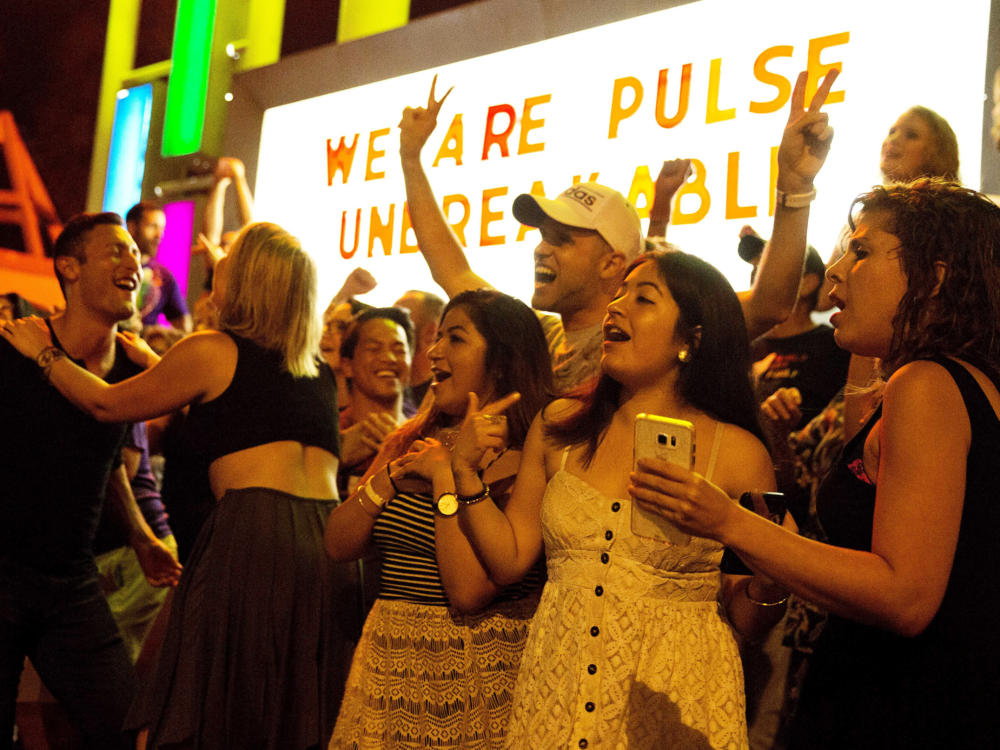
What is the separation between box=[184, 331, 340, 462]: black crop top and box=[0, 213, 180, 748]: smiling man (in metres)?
0.43

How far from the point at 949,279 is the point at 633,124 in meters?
3.00

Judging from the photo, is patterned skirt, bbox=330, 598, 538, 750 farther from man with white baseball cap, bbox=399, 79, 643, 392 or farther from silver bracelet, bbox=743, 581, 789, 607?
man with white baseball cap, bbox=399, 79, 643, 392

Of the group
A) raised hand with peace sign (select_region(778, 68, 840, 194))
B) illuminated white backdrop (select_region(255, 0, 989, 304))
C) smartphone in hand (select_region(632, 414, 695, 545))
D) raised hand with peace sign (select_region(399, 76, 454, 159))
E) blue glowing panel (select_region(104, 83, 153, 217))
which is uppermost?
blue glowing panel (select_region(104, 83, 153, 217))

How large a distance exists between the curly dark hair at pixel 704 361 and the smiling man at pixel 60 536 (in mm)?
1840

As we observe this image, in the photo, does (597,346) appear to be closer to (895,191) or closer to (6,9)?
(895,191)

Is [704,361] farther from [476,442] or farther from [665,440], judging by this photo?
[665,440]

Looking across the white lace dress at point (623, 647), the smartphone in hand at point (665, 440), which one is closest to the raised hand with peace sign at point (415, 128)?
the white lace dress at point (623, 647)

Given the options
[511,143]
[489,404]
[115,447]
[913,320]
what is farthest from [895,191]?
[511,143]

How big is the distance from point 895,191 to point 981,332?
316 mm

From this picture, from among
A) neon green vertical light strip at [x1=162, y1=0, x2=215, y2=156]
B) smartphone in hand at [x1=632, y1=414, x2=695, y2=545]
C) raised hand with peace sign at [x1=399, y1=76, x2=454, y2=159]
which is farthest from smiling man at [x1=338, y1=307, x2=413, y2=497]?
neon green vertical light strip at [x1=162, y1=0, x2=215, y2=156]

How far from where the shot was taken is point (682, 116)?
4.47 m

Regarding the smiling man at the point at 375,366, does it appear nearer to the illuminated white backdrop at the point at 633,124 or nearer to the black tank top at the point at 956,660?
the illuminated white backdrop at the point at 633,124

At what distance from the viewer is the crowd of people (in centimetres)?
171

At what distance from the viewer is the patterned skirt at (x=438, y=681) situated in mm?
2537
